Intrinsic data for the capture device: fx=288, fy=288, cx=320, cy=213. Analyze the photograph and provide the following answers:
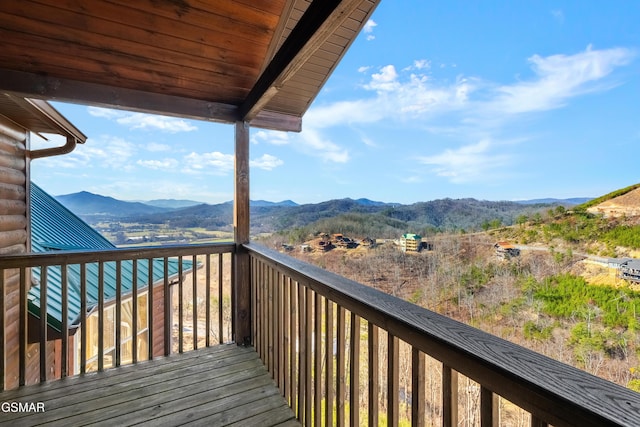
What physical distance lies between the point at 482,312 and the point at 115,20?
336 centimetres

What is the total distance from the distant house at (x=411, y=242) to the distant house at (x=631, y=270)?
1767mm

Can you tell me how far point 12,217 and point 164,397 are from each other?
2.37 m

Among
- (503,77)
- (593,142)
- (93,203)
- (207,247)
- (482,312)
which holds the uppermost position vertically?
(503,77)

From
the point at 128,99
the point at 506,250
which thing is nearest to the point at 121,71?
the point at 128,99

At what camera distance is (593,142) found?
269 centimetres

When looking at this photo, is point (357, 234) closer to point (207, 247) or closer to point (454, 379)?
point (207, 247)

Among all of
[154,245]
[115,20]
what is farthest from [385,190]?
[115,20]

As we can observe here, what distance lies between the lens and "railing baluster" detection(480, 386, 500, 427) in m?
0.73

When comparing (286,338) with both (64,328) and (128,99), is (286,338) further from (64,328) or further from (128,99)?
(128,99)

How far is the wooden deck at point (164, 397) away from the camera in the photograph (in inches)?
71.7

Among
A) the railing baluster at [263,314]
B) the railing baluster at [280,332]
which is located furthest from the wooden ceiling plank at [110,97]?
the railing baluster at [280,332]

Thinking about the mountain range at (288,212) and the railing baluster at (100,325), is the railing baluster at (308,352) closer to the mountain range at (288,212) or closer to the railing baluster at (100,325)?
the mountain range at (288,212)

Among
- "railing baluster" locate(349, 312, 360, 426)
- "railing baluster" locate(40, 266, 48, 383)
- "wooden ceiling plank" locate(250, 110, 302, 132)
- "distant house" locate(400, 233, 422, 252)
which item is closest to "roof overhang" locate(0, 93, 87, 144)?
"railing baluster" locate(40, 266, 48, 383)

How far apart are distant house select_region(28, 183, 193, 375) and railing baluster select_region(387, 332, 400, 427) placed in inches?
90.8
